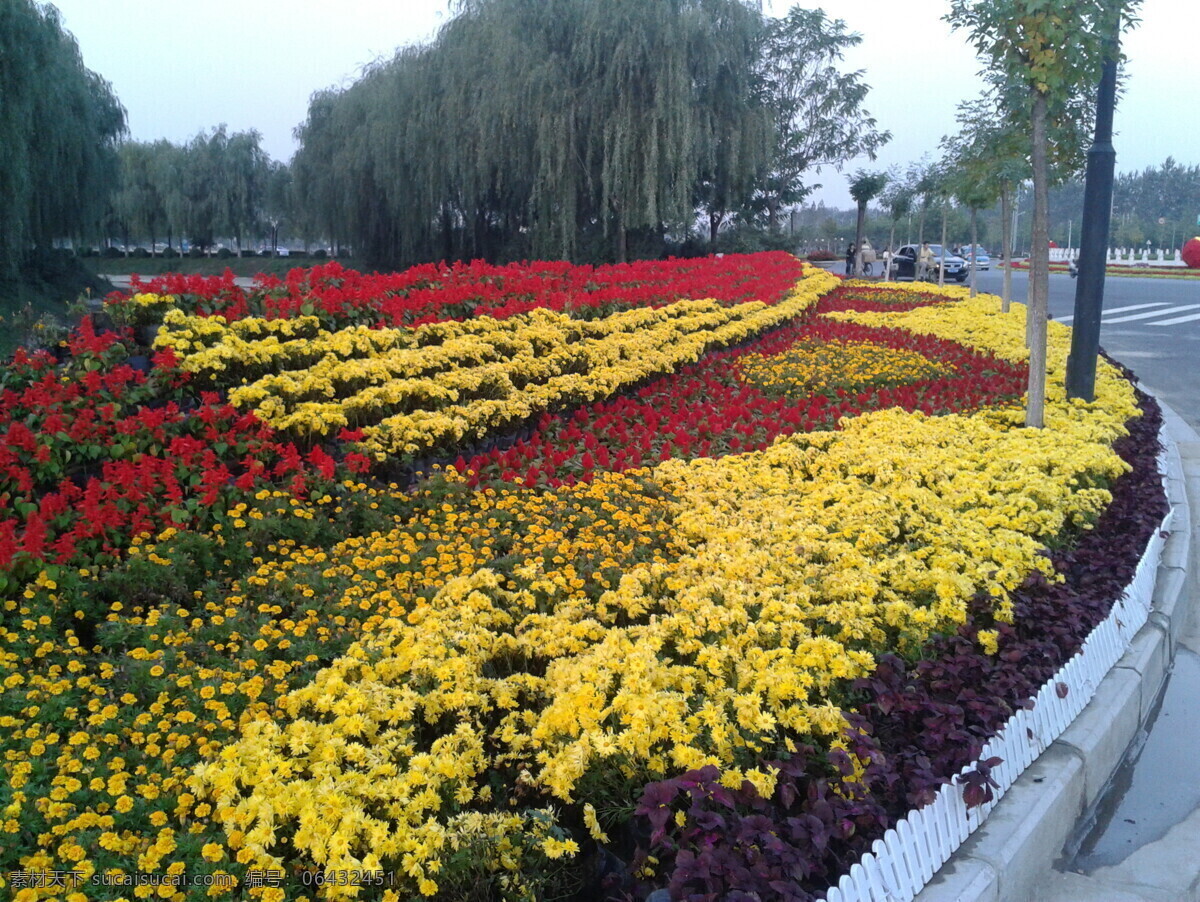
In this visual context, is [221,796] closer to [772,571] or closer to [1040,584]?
[772,571]

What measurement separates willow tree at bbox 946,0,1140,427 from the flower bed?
0.86 m

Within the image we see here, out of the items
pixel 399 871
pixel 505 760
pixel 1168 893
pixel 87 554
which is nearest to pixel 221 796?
pixel 399 871

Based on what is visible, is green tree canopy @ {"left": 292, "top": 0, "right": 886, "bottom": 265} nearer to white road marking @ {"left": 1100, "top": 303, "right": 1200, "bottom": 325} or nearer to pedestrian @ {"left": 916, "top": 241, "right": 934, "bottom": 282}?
pedestrian @ {"left": 916, "top": 241, "right": 934, "bottom": 282}

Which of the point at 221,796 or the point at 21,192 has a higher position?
the point at 21,192

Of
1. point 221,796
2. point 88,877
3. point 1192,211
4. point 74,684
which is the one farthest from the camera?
point 1192,211

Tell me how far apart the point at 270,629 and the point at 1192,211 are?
86365 mm

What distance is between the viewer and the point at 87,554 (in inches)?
154

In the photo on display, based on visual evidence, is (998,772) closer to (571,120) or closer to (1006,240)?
(1006,240)

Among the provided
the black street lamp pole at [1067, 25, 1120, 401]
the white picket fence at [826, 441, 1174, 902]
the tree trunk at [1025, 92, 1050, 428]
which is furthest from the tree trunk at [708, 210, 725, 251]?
the white picket fence at [826, 441, 1174, 902]

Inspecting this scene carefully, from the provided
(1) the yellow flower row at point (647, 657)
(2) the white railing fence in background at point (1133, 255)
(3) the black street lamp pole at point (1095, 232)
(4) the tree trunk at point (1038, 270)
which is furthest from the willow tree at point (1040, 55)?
(2) the white railing fence in background at point (1133, 255)

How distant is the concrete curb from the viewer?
2.46m

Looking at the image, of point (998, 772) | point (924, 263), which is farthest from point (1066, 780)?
point (924, 263)

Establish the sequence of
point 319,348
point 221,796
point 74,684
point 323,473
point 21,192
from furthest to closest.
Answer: point 21,192, point 319,348, point 323,473, point 74,684, point 221,796

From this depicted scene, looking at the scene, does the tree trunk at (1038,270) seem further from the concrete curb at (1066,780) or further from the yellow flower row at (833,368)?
the yellow flower row at (833,368)
